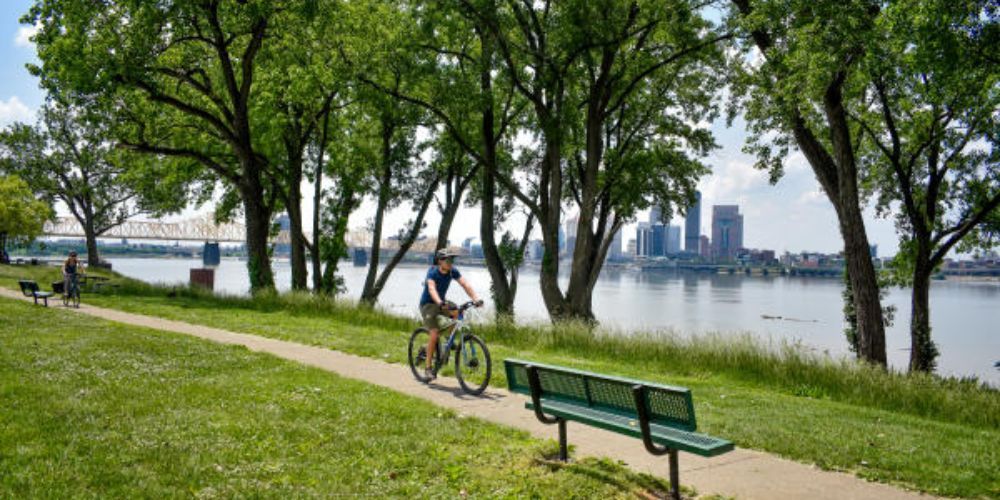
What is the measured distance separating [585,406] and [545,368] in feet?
1.61

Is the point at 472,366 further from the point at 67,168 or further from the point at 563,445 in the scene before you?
the point at 67,168

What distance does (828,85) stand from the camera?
47.9ft

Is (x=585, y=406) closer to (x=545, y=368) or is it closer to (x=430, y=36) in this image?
(x=545, y=368)

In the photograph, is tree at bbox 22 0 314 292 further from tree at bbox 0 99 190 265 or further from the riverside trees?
tree at bbox 0 99 190 265

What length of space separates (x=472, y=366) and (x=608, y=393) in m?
3.68

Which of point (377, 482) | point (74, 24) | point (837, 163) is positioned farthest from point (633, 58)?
point (377, 482)

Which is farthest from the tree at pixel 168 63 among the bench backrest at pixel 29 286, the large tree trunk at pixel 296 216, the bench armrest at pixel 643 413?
the bench armrest at pixel 643 413

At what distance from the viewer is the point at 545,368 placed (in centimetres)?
629

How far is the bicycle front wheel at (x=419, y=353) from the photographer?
9938 mm

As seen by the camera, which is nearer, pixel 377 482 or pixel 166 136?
pixel 377 482

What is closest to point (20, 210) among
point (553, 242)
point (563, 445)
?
point (553, 242)

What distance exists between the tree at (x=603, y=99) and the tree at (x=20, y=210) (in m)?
34.2

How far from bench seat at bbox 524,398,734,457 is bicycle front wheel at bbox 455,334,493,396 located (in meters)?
2.60

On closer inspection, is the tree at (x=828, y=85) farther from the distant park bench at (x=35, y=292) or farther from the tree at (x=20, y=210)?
the tree at (x=20, y=210)
